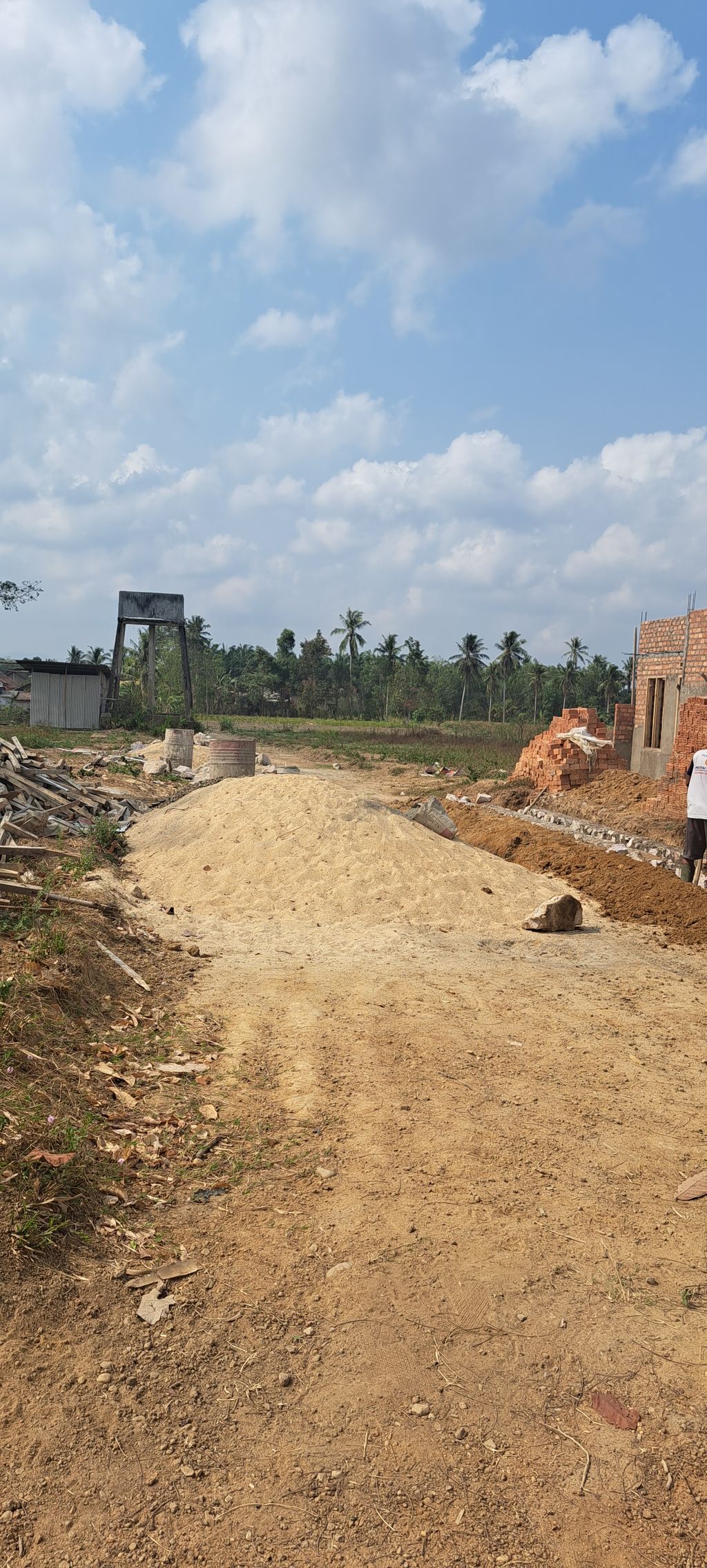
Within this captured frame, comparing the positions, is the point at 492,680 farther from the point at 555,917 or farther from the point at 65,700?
the point at 555,917

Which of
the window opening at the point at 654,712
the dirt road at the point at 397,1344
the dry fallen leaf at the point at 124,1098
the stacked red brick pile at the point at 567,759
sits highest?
the window opening at the point at 654,712

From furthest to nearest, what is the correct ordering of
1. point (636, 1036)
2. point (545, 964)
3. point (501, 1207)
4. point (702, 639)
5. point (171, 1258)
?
point (702, 639), point (545, 964), point (636, 1036), point (501, 1207), point (171, 1258)

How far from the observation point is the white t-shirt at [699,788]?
8797 mm

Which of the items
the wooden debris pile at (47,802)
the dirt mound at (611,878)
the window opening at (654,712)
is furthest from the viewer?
the window opening at (654,712)

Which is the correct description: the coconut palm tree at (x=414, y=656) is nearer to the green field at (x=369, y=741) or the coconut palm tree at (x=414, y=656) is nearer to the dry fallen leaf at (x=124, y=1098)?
the green field at (x=369, y=741)

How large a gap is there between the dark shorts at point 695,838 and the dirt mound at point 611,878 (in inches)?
13.2

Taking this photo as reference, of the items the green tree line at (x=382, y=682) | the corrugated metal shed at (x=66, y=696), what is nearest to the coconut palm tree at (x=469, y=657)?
the green tree line at (x=382, y=682)

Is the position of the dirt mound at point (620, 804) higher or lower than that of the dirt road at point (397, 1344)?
higher

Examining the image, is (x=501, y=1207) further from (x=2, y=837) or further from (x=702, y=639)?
(x=702, y=639)

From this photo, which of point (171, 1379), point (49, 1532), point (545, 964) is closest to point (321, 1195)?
point (171, 1379)

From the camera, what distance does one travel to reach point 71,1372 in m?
2.54

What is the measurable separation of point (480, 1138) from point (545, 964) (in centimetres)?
332

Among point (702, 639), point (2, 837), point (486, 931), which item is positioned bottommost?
→ point (486, 931)

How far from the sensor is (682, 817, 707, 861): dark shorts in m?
9.51
